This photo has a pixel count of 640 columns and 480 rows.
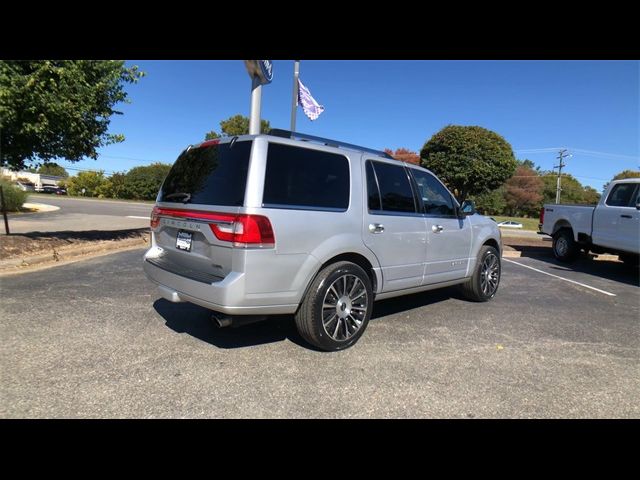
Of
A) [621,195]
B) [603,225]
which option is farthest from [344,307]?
[621,195]

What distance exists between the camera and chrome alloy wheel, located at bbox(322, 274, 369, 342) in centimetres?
356

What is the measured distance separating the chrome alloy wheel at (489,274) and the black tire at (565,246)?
17.4 feet

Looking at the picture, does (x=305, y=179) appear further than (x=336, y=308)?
No

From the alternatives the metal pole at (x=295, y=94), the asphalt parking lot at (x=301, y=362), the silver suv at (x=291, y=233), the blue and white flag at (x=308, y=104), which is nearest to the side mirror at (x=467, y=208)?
the silver suv at (x=291, y=233)

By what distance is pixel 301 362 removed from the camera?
3.39m

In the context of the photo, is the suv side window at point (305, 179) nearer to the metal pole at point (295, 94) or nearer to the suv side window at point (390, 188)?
the suv side window at point (390, 188)

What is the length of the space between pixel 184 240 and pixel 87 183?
55.4m

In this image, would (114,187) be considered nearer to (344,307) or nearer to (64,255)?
(64,255)

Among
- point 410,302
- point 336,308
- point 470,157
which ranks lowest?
point 410,302

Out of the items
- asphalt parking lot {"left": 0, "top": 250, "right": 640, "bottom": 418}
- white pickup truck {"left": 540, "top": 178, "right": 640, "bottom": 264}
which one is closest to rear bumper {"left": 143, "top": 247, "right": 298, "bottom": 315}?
asphalt parking lot {"left": 0, "top": 250, "right": 640, "bottom": 418}

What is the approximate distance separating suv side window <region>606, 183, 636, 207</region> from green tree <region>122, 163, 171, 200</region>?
144 ft

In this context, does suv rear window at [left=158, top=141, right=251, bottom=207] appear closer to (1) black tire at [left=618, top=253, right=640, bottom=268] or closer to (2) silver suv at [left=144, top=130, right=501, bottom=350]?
(2) silver suv at [left=144, top=130, right=501, bottom=350]

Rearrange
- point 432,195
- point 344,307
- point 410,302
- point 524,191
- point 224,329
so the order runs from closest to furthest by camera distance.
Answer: point 344,307 < point 224,329 < point 432,195 < point 410,302 < point 524,191
